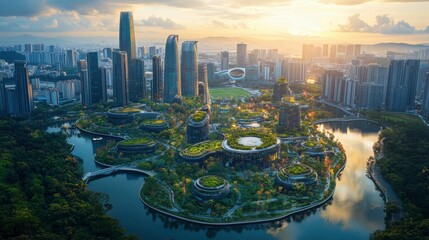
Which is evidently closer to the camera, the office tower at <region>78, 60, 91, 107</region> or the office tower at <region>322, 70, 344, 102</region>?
the office tower at <region>78, 60, 91, 107</region>

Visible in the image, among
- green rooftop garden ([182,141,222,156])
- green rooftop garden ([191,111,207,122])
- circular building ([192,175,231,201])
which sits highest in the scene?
green rooftop garden ([191,111,207,122])

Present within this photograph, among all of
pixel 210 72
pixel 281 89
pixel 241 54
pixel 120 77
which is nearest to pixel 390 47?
pixel 241 54

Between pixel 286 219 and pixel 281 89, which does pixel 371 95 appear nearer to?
pixel 281 89

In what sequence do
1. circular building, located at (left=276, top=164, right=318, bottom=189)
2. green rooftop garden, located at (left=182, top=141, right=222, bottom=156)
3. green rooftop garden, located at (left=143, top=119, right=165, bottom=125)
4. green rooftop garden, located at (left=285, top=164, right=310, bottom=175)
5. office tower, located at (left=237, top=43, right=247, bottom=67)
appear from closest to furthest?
1. circular building, located at (left=276, top=164, right=318, bottom=189)
2. green rooftop garden, located at (left=285, top=164, right=310, bottom=175)
3. green rooftop garden, located at (left=182, top=141, right=222, bottom=156)
4. green rooftop garden, located at (left=143, top=119, right=165, bottom=125)
5. office tower, located at (left=237, top=43, right=247, bottom=67)

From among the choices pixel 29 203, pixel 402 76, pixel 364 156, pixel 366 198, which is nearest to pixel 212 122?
pixel 364 156

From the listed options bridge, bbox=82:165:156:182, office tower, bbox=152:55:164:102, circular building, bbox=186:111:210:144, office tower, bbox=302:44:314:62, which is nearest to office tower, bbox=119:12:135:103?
office tower, bbox=152:55:164:102

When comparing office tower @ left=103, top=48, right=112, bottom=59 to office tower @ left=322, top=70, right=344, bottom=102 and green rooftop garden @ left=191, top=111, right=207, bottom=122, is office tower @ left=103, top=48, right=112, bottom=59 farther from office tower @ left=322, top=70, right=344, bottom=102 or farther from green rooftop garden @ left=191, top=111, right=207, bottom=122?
green rooftop garden @ left=191, top=111, right=207, bottom=122

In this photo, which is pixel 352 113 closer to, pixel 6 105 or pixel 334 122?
pixel 334 122
